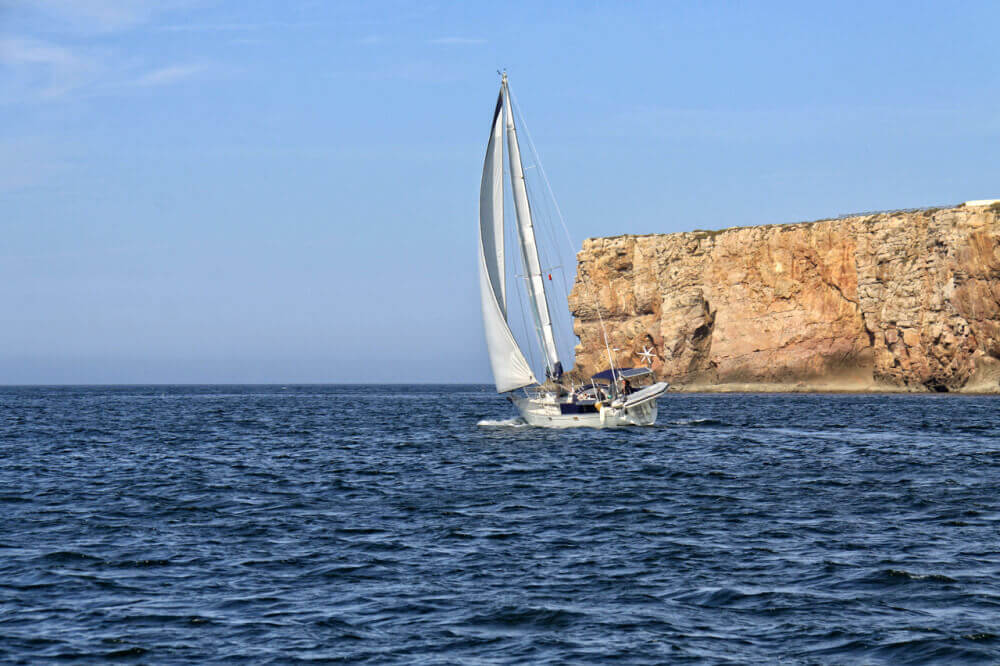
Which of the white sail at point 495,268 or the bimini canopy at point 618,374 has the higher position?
the white sail at point 495,268

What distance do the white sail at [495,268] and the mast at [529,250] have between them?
3.08 ft

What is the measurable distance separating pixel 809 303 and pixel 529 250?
62807mm

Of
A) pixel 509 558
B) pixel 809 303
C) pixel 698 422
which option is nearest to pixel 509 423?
pixel 698 422

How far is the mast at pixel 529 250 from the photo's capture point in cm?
4344

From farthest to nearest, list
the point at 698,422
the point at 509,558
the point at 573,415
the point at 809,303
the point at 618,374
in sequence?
the point at 809,303 → the point at 698,422 → the point at 618,374 → the point at 573,415 → the point at 509,558

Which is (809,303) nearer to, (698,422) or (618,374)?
(698,422)

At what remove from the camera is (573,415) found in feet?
144

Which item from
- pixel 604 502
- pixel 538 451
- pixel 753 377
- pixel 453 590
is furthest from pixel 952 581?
pixel 753 377

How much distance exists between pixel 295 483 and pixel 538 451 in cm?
1083

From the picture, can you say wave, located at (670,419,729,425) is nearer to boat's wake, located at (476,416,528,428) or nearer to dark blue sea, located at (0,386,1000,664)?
boat's wake, located at (476,416,528,428)

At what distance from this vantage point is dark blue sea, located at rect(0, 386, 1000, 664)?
39.1ft

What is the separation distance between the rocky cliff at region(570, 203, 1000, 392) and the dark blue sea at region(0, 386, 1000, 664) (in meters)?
54.8

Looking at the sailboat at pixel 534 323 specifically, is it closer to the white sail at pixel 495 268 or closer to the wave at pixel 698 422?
the white sail at pixel 495 268

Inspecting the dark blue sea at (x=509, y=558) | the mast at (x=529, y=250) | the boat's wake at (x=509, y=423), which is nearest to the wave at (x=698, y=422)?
the boat's wake at (x=509, y=423)
